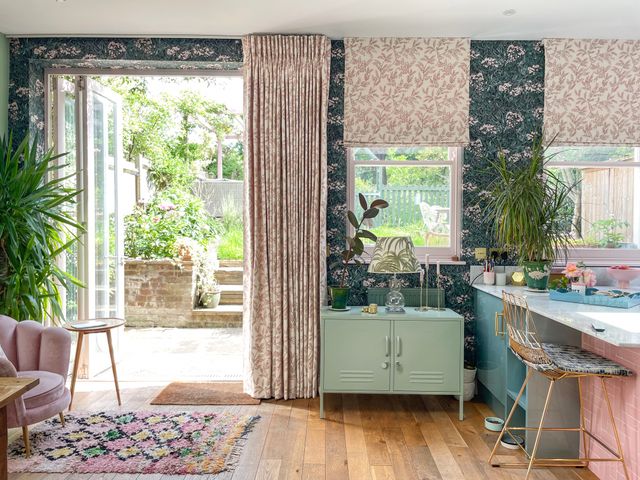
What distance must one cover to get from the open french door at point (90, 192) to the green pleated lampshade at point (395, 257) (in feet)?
7.73

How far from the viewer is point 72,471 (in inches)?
113

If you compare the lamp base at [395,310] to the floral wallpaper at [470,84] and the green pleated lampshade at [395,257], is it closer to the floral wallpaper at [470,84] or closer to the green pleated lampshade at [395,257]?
the green pleated lampshade at [395,257]

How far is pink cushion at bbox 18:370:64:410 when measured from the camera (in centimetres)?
295

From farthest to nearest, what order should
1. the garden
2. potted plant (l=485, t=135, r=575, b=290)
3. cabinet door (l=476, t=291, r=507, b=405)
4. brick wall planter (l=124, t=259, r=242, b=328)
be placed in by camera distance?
1. the garden
2. brick wall planter (l=124, t=259, r=242, b=328)
3. potted plant (l=485, t=135, r=575, b=290)
4. cabinet door (l=476, t=291, r=507, b=405)

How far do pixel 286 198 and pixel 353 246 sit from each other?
0.65m

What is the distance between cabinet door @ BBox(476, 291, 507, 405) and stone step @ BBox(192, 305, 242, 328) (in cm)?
354

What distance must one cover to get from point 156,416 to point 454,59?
11.4ft

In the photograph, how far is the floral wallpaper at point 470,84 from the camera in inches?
168

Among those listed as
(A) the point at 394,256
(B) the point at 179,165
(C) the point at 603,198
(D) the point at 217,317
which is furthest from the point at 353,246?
(B) the point at 179,165

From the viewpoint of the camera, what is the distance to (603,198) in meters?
4.41

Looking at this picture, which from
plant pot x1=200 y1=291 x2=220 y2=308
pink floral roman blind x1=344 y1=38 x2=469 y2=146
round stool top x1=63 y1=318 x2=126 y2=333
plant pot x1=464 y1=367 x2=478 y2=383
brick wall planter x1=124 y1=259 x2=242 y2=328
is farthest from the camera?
plant pot x1=200 y1=291 x2=220 y2=308

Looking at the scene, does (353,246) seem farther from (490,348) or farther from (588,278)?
(588,278)

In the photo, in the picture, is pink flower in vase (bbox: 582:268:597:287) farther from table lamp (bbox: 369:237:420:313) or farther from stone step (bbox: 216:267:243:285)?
stone step (bbox: 216:267:243:285)

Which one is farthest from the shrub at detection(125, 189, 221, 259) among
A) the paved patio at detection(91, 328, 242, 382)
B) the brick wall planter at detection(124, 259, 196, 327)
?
the paved patio at detection(91, 328, 242, 382)
